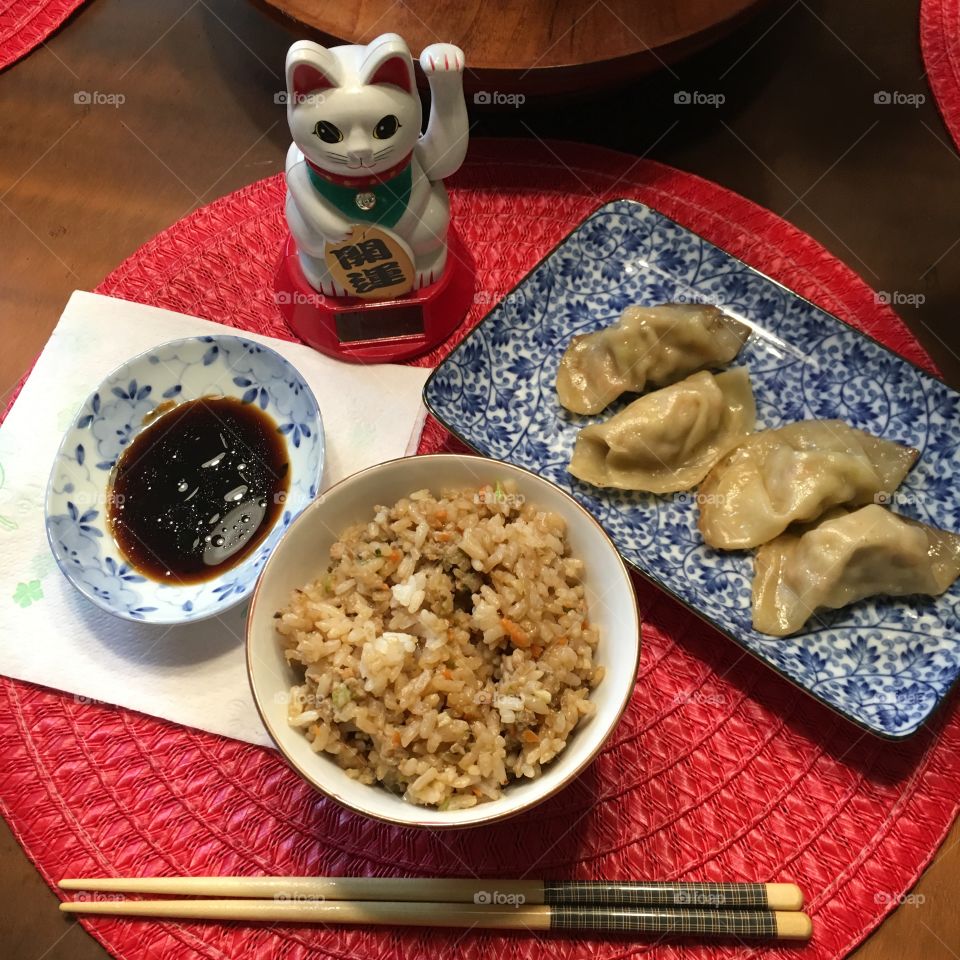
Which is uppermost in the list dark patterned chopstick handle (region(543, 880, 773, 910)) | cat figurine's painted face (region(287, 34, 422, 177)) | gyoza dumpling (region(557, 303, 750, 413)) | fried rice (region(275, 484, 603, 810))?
cat figurine's painted face (region(287, 34, 422, 177))

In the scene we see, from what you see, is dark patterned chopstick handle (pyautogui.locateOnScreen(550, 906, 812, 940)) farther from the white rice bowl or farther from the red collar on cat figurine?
the red collar on cat figurine

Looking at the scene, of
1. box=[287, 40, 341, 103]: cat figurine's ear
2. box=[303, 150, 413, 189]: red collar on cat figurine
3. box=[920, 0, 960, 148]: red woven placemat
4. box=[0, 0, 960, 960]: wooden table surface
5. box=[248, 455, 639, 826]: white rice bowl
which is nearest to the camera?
box=[248, 455, 639, 826]: white rice bowl

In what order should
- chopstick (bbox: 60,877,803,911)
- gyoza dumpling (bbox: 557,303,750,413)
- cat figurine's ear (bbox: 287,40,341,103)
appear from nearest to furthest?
cat figurine's ear (bbox: 287,40,341,103) → chopstick (bbox: 60,877,803,911) → gyoza dumpling (bbox: 557,303,750,413)

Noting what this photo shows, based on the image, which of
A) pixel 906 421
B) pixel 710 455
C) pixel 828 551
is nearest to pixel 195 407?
pixel 710 455

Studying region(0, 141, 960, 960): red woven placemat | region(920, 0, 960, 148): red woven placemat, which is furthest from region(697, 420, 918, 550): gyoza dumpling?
region(920, 0, 960, 148): red woven placemat

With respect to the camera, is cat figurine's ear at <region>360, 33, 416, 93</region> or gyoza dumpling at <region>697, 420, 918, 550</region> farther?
gyoza dumpling at <region>697, 420, 918, 550</region>

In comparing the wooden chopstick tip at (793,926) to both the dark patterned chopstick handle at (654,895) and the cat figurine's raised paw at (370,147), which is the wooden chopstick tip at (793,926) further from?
the cat figurine's raised paw at (370,147)
